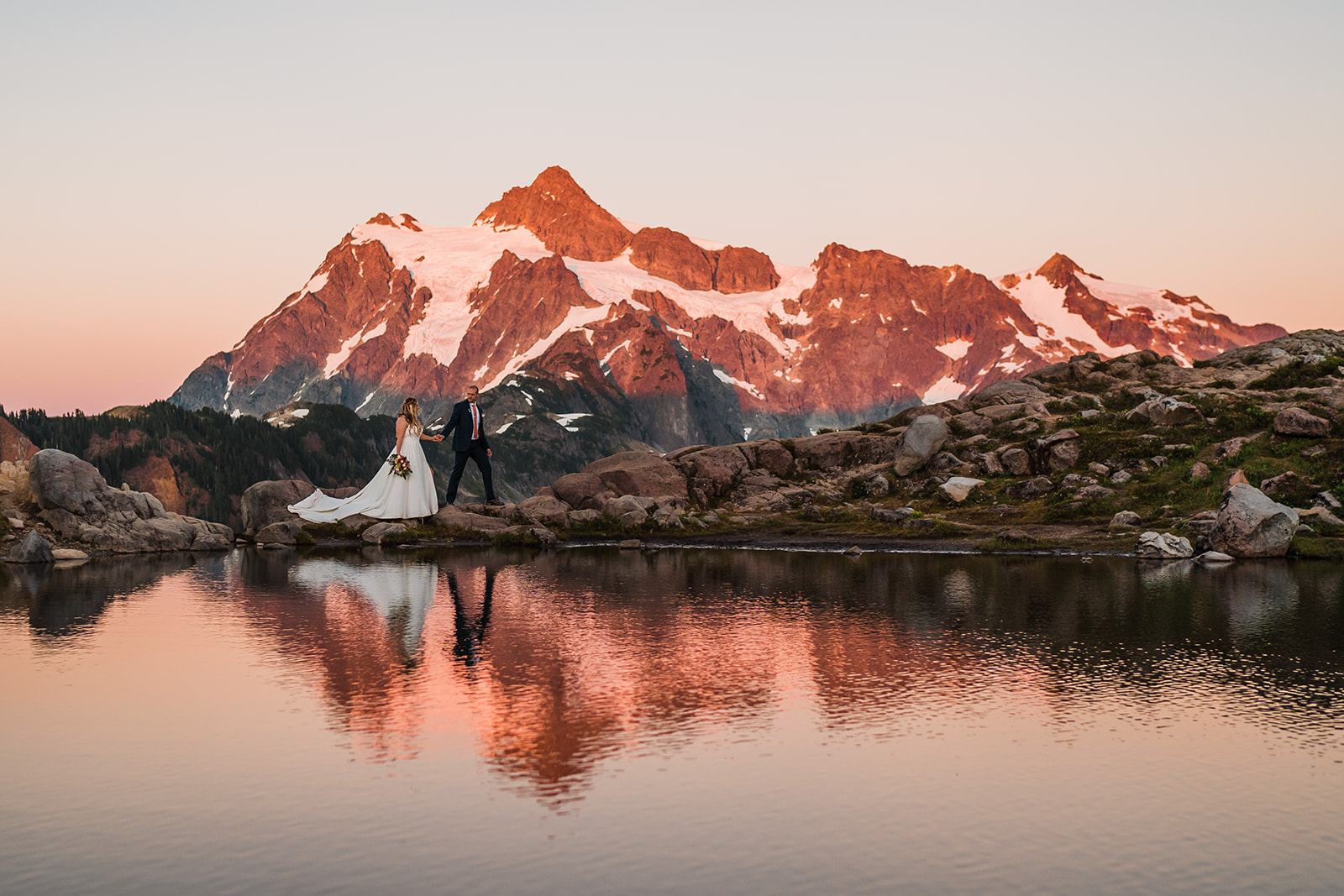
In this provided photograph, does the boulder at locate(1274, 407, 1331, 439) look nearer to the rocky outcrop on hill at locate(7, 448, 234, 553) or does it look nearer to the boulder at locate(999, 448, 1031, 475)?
the boulder at locate(999, 448, 1031, 475)

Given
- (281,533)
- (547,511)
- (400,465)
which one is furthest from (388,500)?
(547,511)

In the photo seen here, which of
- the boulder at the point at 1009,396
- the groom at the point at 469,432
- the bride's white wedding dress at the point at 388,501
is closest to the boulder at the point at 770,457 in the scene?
the boulder at the point at 1009,396

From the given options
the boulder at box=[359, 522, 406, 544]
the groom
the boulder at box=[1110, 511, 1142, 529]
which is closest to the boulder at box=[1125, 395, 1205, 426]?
the boulder at box=[1110, 511, 1142, 529]

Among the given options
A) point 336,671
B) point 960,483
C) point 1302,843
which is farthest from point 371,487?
point 1302,843

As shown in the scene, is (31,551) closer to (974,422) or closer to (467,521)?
(467,521)

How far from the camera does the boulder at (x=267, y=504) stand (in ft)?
199

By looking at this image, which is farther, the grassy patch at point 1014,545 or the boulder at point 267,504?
the boulder at point 267,504

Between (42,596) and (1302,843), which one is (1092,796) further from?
(42,596)

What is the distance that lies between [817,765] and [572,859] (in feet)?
15.9

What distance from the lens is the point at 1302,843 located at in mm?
12711

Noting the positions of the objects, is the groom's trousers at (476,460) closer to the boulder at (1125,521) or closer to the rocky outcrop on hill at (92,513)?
the rocky outcrop on hill at (92,513)

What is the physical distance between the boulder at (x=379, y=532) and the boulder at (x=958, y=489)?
30635 millimetres

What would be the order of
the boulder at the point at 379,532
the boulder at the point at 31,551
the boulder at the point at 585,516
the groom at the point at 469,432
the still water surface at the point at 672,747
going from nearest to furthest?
the still water surface at the point at 672,747
the boulder at the point at 31,551
the boulder at the point at 379,532
the groom at the point at 469,432
the boulder at the point at 585,516

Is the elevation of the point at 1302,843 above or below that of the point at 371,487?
below
